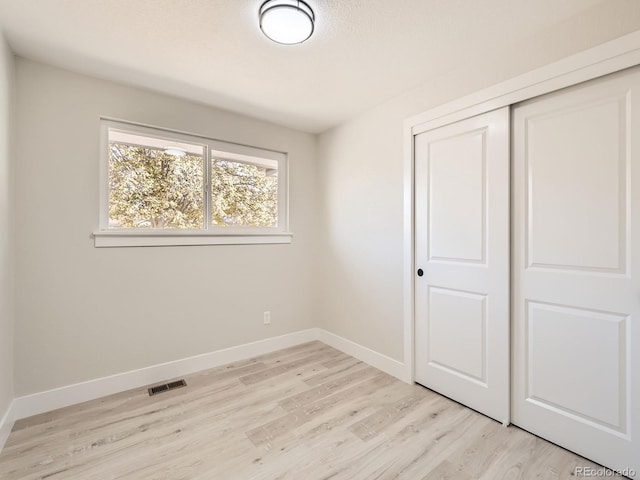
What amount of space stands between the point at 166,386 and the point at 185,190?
171 cm

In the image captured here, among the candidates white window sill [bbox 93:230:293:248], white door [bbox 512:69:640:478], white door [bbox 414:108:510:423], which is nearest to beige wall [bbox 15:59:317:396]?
white window sill [bbox 93:230:293:248]

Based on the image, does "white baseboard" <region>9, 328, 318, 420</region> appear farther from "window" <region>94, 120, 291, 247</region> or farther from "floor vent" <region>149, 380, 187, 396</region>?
"window" <region>94, 120, 291, 247</region>

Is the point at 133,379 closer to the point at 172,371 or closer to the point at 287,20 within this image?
the point at 172,371

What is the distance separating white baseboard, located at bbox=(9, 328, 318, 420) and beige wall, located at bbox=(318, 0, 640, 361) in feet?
2.82

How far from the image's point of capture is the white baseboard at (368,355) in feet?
8.59

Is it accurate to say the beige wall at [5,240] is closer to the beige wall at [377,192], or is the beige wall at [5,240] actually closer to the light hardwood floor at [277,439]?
the light hardwood floor at [277,439]

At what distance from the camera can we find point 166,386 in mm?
2490

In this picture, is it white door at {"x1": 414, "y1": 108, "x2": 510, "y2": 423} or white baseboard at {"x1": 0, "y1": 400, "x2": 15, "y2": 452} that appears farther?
white door at {"x1": 414, "y1": 108, "x2": 510, "y2": 423}

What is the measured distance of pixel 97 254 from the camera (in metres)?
2.32

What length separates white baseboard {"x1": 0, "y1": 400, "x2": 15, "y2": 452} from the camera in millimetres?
1773

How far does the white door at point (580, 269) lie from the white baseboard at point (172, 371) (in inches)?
41.8

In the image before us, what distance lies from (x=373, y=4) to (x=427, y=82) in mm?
974

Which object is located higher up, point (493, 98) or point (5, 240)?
point (493, 98)

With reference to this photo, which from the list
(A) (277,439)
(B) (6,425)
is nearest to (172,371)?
(B) (6,425)
